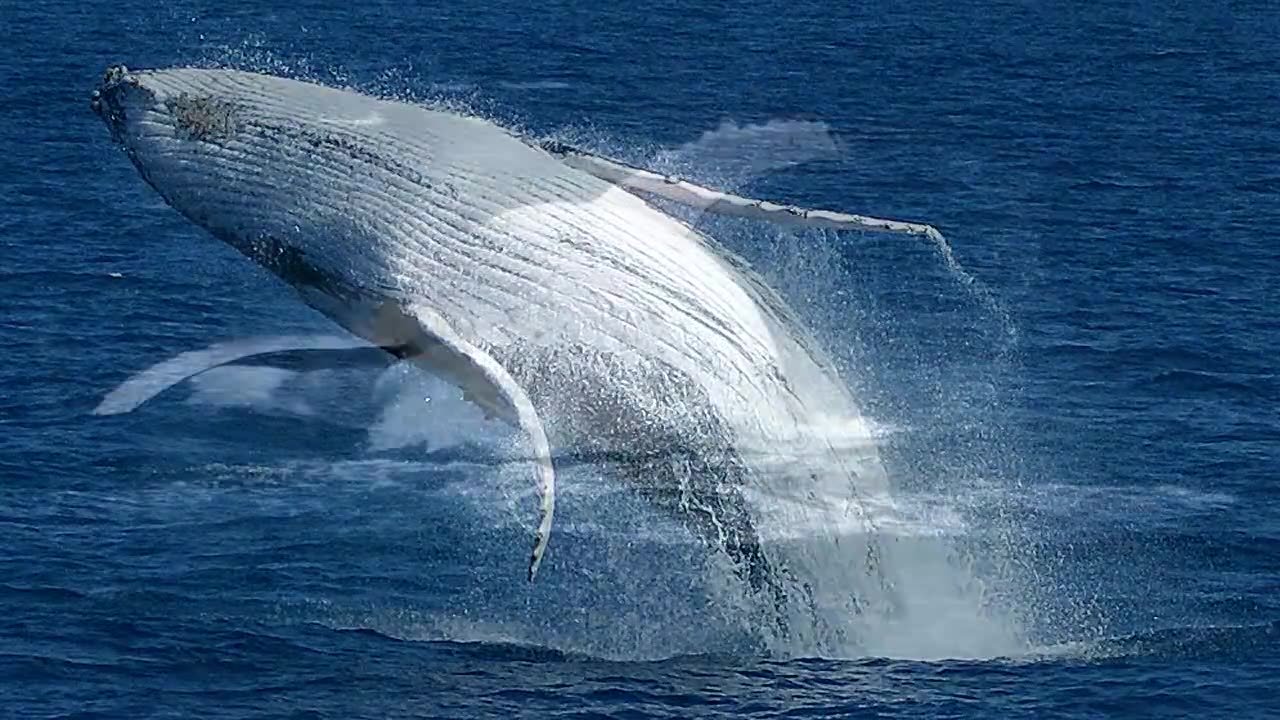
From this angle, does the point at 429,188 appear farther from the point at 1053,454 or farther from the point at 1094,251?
the point at 1094,251

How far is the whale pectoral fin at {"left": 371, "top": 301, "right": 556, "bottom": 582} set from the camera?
950 inches

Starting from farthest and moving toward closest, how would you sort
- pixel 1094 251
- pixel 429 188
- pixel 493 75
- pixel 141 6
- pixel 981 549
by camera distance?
pixel 141 6 < pixel 493 75 < pixel 1094 251 < pixel 981 549 < pixel 429 188

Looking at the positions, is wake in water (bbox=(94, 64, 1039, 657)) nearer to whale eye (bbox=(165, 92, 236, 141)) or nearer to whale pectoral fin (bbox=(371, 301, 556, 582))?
whale eye (bbox=(165, 92, 236, 141))

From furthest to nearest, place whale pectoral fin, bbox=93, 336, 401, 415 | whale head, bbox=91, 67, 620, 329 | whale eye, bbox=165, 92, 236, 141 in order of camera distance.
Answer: whale pectoral fin, bbox=93, 336, 401, 415 → whale eye, bbox=165, 92, 236, 141 → whale head, bbox=91, 67, 620, 329

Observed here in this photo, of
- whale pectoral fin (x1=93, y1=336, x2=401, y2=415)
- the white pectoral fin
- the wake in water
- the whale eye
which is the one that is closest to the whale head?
the whale eye

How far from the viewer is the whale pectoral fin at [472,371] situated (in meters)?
24.1

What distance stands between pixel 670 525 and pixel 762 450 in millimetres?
9691

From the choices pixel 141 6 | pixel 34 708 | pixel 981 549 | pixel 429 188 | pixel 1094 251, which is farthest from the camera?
pixel 141 6

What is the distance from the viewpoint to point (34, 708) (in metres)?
29.4

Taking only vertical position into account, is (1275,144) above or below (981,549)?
above

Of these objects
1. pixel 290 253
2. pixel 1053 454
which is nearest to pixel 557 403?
pixel 290 253

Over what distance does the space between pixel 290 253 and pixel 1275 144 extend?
53.0 m

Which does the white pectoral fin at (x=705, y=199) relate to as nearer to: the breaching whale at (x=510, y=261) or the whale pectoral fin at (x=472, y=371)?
the breaching whale at (x=510, y=261)

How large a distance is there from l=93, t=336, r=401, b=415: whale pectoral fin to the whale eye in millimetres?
2616
